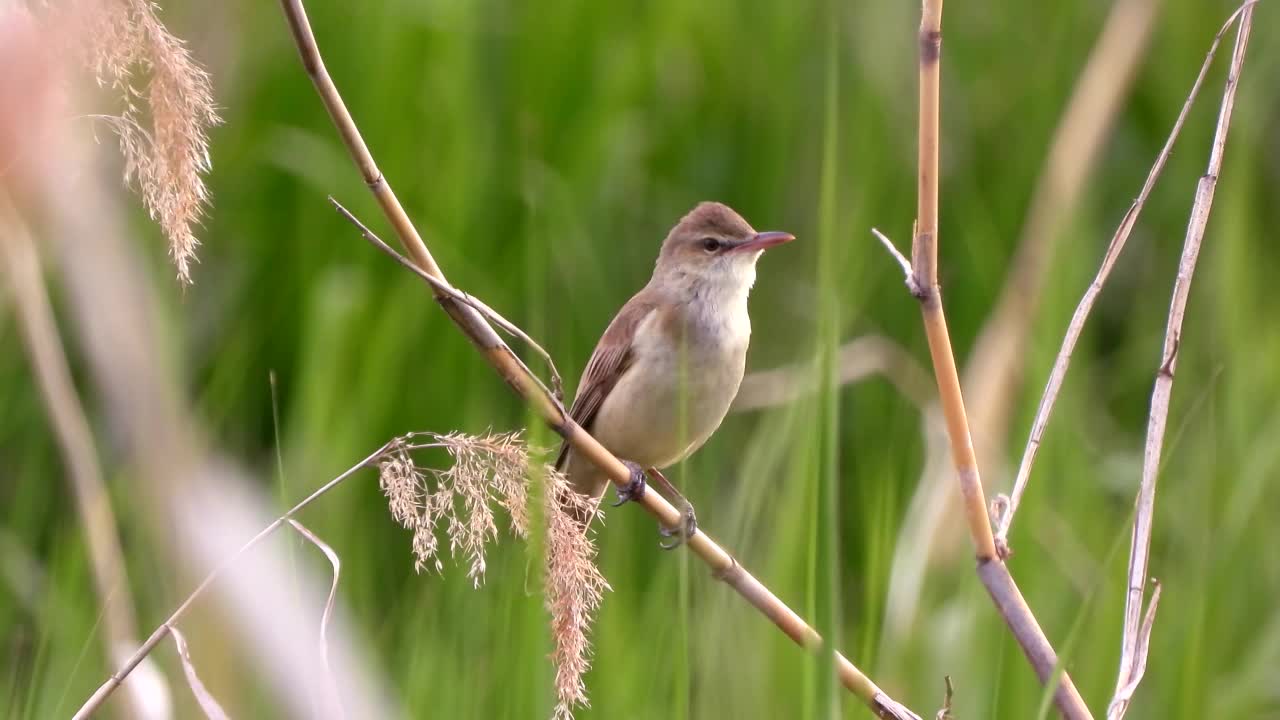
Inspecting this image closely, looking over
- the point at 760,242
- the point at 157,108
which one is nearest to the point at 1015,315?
the point at 760,242

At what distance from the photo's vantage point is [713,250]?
3.51m

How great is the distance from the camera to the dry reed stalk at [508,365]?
1451mm

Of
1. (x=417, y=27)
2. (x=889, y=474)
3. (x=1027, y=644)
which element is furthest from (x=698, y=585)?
(x=417, y=27)

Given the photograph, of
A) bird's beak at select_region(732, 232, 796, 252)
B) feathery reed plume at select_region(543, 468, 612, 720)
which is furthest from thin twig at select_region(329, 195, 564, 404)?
bird's beak at select_region(732, 232, 796, 252)

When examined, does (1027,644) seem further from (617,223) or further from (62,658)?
(617,223)

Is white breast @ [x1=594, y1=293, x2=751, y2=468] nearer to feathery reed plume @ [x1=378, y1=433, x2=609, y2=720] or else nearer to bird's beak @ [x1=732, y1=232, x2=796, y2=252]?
bird's beak @ [x1=732, y1=232, x2=796, y2=252]

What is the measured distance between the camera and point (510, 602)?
1.89m

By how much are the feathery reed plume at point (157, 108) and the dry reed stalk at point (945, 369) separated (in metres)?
0.73

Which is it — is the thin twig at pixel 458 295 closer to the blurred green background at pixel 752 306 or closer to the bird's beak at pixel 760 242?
the blurred green background at pixel 752 306

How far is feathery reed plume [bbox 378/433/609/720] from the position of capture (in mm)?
1705

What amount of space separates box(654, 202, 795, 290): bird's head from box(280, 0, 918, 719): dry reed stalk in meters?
1.52

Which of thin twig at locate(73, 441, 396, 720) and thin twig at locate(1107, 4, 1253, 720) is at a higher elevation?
thin twig at locate(1107, 4, 1253, 720)

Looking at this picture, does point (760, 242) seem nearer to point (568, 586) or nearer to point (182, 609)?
point (568, 586)

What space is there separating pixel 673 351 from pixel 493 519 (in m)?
1.57
